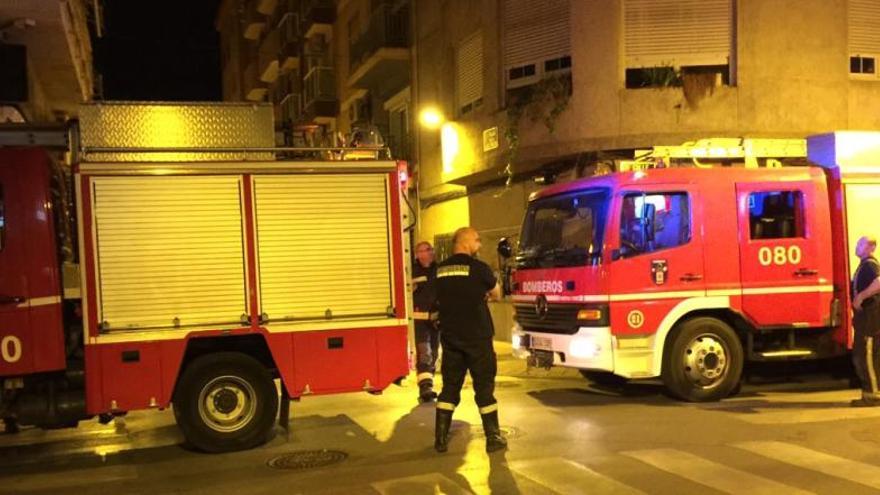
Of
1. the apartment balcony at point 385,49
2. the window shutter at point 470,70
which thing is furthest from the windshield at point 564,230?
the apartment balcony at point 385,49

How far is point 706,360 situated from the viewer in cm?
917

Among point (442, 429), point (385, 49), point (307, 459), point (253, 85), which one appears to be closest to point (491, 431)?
point (442, 429)

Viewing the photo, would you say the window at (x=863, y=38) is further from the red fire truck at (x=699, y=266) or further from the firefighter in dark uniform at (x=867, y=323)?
the firefighter in dark uniform at (x=867, y=323)

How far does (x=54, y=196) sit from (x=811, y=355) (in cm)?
822

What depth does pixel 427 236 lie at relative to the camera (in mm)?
22609

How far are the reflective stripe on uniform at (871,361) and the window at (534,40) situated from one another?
791 centimetres

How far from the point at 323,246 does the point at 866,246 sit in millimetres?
5640

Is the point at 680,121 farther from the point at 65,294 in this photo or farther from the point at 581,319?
the point at 65,294

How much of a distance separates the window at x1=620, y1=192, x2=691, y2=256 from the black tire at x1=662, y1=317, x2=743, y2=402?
96cm

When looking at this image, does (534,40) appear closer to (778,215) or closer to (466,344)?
(778,215)

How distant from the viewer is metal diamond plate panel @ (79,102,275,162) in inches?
300

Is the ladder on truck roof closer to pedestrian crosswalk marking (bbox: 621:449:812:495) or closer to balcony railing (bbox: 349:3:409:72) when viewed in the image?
pedestrian crosswalk marking (bbox: 621:449:812:495)

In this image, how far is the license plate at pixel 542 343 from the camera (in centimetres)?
950

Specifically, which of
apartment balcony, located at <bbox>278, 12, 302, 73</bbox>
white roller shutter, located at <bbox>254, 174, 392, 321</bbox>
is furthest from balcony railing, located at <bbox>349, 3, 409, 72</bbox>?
white roller shutter, located at <bbox>254, 174, 392, 321</bbox>
